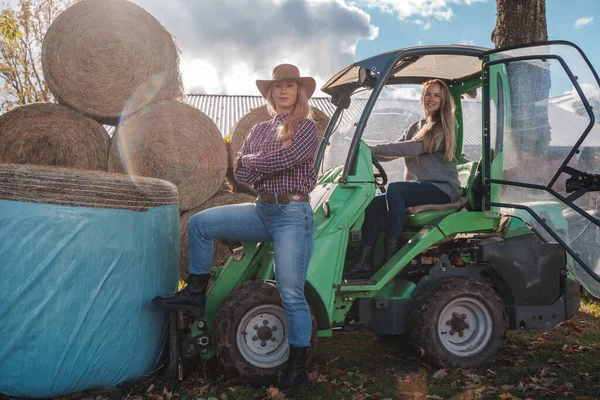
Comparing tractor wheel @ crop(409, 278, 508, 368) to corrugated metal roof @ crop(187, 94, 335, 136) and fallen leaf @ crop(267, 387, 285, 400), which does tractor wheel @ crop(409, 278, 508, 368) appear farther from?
corrugated metal roof @ crop(187, 94, 335, 136)

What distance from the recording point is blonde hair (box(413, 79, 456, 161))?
14.9ft

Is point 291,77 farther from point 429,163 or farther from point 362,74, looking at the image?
point 429,163

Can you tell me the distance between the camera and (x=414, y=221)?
454 centimetres

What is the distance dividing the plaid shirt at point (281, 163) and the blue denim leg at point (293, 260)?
122 millimetres

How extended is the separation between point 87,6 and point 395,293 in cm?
425

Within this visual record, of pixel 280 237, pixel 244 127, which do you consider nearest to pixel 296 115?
pixel 280 237

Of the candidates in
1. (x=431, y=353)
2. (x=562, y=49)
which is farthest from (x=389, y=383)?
(x=562, y=49)

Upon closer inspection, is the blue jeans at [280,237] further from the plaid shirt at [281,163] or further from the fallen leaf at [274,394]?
the fallen leaf at [274,394]

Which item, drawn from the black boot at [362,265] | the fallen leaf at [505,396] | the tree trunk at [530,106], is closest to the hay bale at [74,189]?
the black boot at [362,265]

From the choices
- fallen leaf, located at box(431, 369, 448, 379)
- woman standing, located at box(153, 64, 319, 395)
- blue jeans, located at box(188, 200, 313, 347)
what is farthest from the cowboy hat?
fallen leaf, located at box(431, 369, 448, 379)

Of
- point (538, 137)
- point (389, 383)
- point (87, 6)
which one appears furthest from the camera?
point (87, 6)

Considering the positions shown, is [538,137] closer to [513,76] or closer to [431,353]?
[513,76]

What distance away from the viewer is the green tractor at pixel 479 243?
4074 millimetres

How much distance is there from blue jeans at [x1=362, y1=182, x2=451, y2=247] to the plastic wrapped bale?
1516 millimetres
